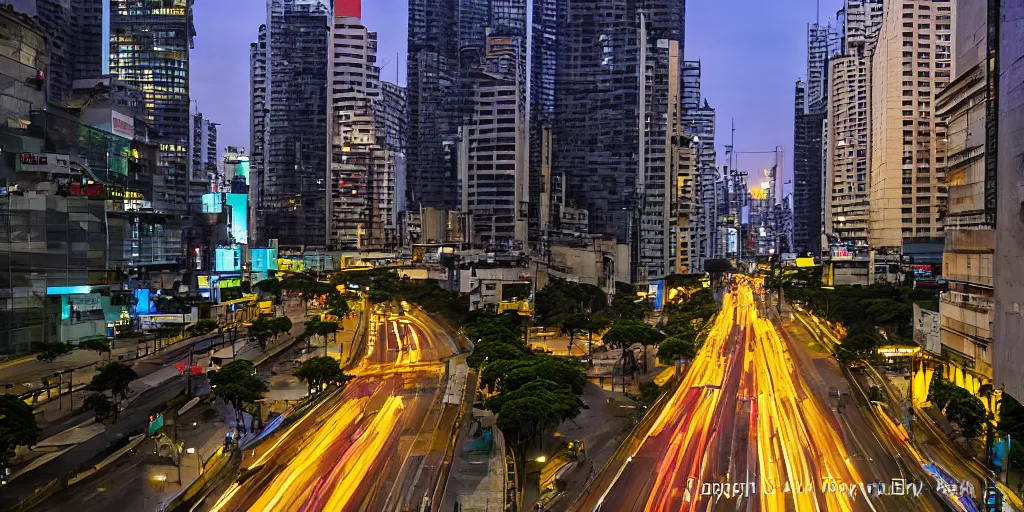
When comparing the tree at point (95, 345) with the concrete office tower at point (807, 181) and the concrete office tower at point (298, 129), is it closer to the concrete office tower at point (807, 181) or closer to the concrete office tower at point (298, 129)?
the concrete office tower at point (298, 129)

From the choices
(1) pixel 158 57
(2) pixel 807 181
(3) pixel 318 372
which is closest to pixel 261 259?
(1) pixel 158 57

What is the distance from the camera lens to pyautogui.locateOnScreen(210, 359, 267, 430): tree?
2880cm

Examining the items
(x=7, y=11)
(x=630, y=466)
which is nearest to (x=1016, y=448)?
(x=630, y=466)

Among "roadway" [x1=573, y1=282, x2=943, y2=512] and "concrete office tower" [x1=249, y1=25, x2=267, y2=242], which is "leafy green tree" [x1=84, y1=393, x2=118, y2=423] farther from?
"concrete office tower" [x1=249, y1=25, x2=267, y2=242]

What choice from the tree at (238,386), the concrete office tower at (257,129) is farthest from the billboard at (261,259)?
the tree at (238,386)

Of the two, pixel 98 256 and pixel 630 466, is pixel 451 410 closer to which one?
pixel 630 466

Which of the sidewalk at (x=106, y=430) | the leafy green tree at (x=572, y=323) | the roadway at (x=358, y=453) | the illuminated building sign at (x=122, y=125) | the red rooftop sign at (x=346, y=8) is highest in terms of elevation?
the red rooftop sign at (x=346, y=8)

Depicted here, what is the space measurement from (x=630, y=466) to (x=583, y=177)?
234 ft

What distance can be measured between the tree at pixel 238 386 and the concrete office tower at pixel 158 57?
172ft

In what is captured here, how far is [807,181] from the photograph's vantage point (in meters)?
154

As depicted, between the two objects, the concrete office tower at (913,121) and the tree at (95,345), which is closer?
the tree at (95,345)

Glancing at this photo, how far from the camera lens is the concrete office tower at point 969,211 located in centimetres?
2509

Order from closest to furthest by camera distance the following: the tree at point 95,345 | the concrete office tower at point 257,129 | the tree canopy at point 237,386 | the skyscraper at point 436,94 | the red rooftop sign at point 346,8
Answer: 1. the tree canopy at point 237,386
2. the tree at point 95,345
3. the skyscraper at point 436,94
4. the red rooftop sign at point 346,8
5. the concrete office tower at point 257,129

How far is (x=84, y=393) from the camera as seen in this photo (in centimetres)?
3453
